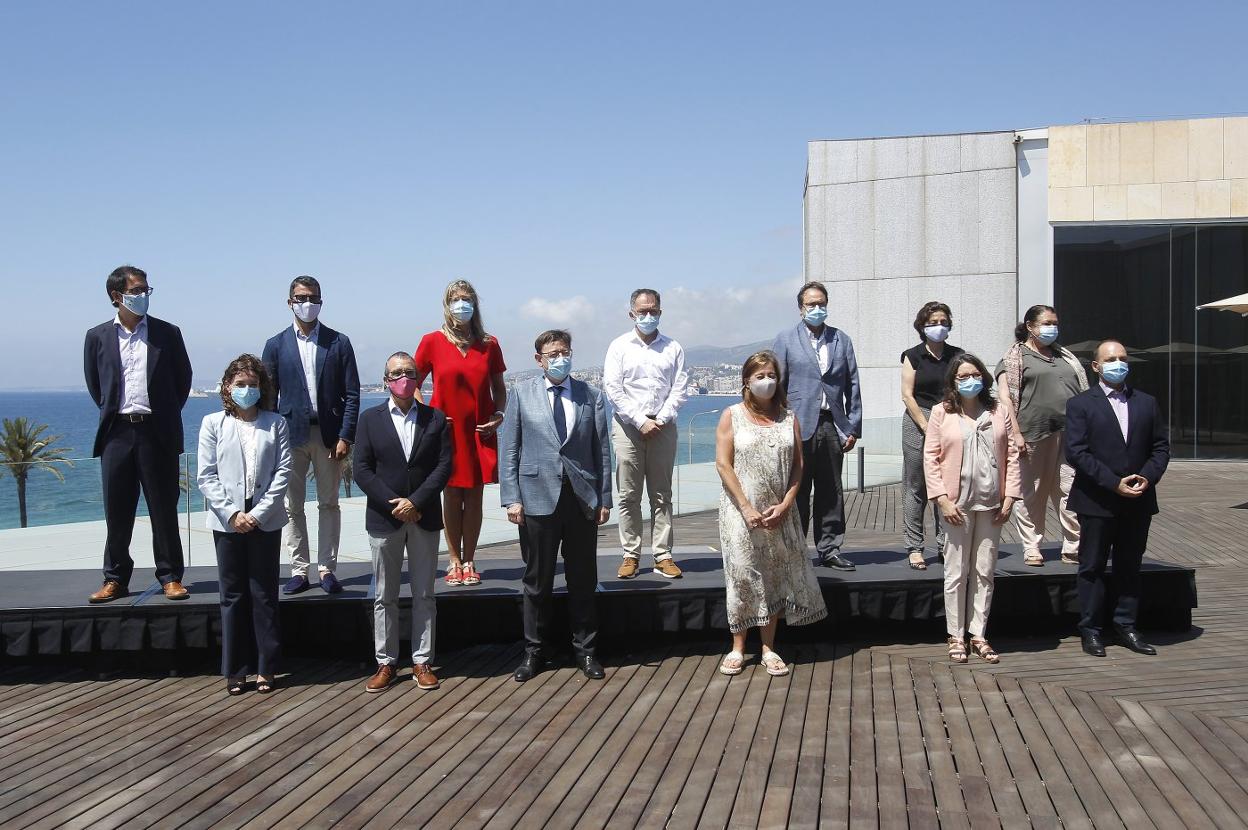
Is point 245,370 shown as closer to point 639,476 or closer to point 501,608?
point 501,608

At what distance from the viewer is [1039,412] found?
245 inches

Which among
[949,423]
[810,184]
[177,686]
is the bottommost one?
[177,686]

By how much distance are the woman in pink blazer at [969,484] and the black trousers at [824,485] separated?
69cm

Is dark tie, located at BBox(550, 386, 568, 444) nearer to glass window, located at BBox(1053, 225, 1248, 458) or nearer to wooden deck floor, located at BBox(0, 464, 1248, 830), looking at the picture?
wooden deck floor, located at BBox(0, 464, 1248, 830)

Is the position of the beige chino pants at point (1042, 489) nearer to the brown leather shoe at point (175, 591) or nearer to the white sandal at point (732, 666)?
the white sandal at point (732, 666)

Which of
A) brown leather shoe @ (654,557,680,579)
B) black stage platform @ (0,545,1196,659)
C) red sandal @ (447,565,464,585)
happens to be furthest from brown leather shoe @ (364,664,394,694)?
brown leather shoe @ (654,557,680,579)

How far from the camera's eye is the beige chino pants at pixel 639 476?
591 centimetres

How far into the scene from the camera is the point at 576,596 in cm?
532

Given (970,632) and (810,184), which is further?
(810,184)

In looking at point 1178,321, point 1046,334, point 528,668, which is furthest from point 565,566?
point 1178,321

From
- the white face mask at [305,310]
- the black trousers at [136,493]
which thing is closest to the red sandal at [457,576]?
the black trousers at [136,493]

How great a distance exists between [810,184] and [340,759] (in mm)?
16935

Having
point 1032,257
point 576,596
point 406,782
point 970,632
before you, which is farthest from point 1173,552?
point 1032,257

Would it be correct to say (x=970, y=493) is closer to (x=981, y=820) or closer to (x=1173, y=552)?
(x=981, y=820)
